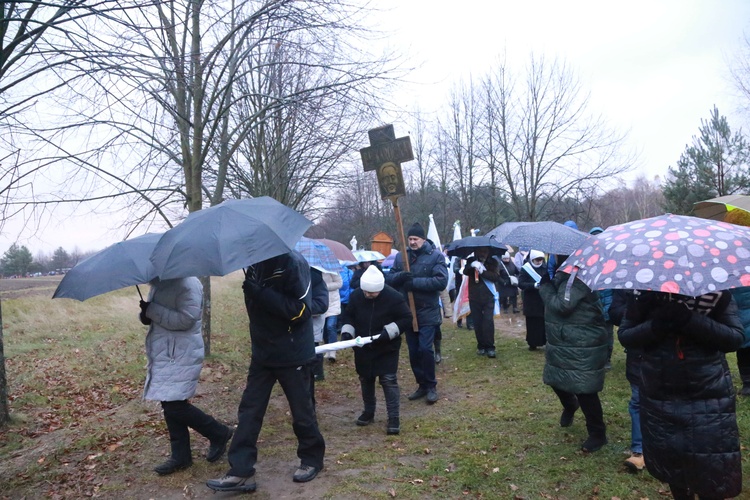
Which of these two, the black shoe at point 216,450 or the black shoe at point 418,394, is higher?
the black shoe at point 216,450

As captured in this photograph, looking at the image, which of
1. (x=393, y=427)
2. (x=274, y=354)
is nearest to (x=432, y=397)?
(x=393, y=427)

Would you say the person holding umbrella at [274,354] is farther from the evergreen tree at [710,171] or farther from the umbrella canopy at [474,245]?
the evergreen tree at [710,171]

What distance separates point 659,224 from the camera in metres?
2.91

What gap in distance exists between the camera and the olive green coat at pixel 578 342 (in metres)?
4.46

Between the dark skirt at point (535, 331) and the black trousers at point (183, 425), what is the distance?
245 inches

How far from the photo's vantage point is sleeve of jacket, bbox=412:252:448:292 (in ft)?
21.9

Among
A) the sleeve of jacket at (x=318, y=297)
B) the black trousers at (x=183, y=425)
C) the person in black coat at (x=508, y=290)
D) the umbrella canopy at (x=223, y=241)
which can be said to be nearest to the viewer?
the umbrella canopy at (x=223, y=241)

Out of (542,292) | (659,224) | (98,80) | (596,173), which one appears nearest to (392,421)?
(542,292)

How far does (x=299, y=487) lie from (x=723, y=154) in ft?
83.6

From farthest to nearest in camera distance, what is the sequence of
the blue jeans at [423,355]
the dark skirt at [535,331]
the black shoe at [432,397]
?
the dark skirt at [535,331]
the blue jeans at [423,355]
the black shoe at [432,397]

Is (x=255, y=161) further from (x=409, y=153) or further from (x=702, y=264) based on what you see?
(x=702, y=264)

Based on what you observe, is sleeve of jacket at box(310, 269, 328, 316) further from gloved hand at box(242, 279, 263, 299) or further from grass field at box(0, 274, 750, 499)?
grass field at box(0, 274, 750, 499)

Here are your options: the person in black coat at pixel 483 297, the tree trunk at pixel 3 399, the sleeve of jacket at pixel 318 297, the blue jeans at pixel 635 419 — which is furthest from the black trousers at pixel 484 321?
the tree trunk at pixel 3 399

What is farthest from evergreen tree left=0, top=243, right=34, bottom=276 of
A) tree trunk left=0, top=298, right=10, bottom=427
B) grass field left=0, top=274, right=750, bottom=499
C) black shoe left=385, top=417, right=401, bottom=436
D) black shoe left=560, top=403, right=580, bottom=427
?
black shoe left=560, top=403, right=580, bottom=427
